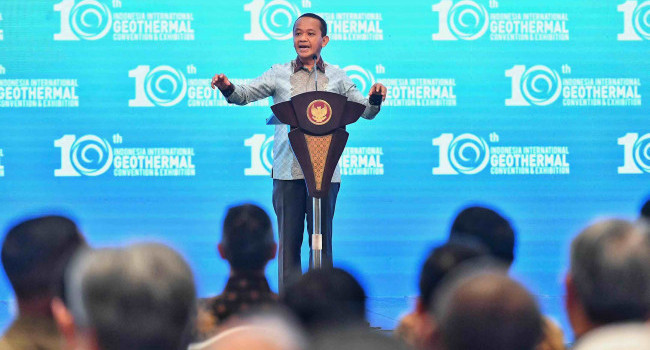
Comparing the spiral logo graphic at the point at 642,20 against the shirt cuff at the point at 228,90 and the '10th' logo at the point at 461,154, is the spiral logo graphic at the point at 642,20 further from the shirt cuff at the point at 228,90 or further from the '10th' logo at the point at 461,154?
the shirt cuff at the point at 228,90

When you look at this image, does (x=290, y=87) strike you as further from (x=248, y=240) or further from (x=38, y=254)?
(x=38, y=254)

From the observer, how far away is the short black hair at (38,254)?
6.08 feet

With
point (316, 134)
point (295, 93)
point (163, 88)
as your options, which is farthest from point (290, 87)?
point (163, 88)

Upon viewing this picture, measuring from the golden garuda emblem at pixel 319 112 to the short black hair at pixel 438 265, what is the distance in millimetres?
1641

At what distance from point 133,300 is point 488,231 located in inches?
61.0

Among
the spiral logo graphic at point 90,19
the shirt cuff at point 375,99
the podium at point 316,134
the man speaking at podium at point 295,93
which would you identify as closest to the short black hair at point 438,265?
the podium at point 316,134

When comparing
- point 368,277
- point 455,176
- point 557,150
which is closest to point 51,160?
point 368,277

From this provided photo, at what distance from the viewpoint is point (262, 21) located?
584 cm

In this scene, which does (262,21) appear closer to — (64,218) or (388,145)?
(388,145)

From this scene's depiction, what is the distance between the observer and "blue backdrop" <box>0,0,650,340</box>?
574cm

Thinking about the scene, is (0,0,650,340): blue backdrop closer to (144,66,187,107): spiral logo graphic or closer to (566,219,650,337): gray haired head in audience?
(144,66,187,107): spiral logo graphic

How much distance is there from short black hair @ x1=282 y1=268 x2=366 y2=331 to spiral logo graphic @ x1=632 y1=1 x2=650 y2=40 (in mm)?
4759

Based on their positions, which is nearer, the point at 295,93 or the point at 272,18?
the point at 295,93

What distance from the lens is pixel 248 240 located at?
8.35 feet
